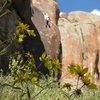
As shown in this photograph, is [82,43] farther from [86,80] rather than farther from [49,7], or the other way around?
[86,80]

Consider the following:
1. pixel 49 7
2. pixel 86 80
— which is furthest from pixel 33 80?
pixel 49 7

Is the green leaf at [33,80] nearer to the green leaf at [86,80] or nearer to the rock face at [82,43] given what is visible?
the green leaf at [86,80]

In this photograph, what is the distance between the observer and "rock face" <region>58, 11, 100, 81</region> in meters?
19.4

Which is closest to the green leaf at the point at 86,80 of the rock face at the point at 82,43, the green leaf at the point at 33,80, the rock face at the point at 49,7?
the green leaf at the point at 33,80

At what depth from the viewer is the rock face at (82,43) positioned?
762 inches

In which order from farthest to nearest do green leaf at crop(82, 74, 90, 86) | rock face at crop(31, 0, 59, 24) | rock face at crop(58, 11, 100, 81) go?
rock face at crop(58, 11, 100, 81)
rock face at crop(31, 0, 59, 24)
green leaf at crop(82, 74, 90, 86)

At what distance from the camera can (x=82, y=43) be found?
20078 mm

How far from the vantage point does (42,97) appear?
4113mm

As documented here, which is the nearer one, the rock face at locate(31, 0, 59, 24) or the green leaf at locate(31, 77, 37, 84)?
the green leaf at locate(31, 77, 37, 84)

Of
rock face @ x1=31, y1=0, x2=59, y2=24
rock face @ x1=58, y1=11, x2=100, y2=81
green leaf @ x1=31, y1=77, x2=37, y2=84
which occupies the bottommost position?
green leaf @ x1=31, y1=77, x2=37, y2=84

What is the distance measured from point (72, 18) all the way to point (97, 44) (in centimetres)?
253

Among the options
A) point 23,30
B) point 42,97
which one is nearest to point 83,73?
point 23,30

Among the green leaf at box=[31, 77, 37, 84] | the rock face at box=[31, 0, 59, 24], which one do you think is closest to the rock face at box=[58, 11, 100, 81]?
the rock face at box=[31, 0, 59, 24]

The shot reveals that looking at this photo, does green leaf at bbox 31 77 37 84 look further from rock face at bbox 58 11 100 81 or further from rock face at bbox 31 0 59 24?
rock face at bbox 58 11 100 81
